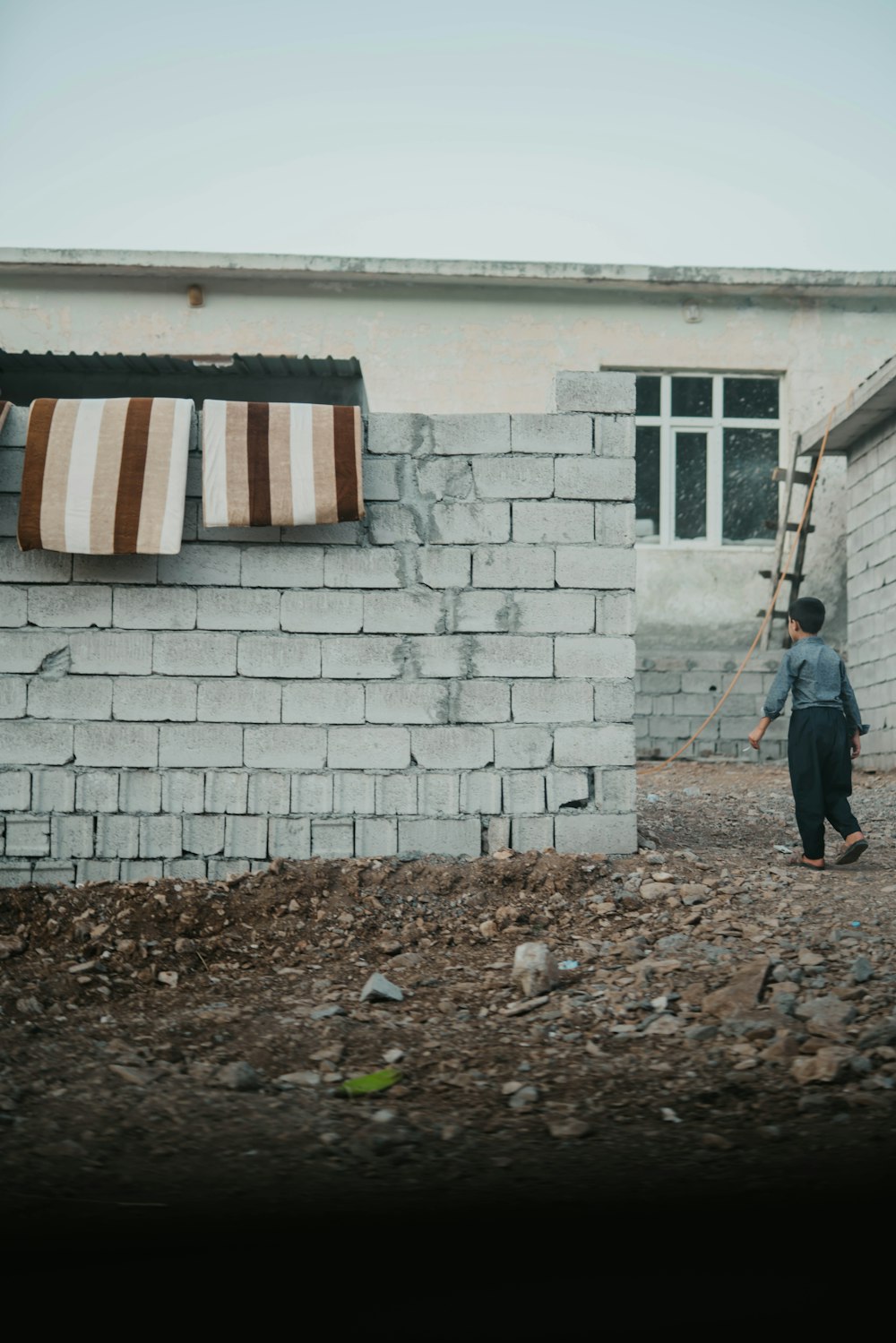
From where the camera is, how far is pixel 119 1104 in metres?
3.32

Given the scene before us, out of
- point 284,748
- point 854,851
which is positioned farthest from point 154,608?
point 854,851

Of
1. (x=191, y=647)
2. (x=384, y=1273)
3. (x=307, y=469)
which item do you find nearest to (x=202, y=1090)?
(x=384, y=1273)

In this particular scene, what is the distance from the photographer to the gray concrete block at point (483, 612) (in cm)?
579

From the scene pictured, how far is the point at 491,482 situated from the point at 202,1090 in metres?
3.39

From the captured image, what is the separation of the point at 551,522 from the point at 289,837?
2.04 m

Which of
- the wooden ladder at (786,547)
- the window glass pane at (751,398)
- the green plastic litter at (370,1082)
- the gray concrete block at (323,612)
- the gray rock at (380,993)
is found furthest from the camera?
the window glass pane at (751,398)

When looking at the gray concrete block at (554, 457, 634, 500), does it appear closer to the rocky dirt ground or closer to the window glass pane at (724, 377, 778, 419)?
the rocky dirt ground

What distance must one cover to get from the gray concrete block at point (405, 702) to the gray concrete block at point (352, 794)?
313 millimetres

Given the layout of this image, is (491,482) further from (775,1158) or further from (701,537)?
(701,537)

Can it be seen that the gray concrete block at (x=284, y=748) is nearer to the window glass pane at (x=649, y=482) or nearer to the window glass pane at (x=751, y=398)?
the window glass pane at (x=649, y=482)

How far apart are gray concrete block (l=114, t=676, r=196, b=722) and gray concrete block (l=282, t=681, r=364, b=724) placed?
0.47m

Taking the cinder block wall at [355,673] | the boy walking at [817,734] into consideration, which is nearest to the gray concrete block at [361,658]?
the cinder block wall at [355,673]

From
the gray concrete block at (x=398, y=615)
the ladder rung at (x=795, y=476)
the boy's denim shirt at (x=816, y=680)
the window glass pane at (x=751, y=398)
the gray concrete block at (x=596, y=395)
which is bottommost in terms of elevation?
the boy's denim shirt at (x=816, y=680)

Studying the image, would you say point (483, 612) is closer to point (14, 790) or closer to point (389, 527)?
point (389, 527)
